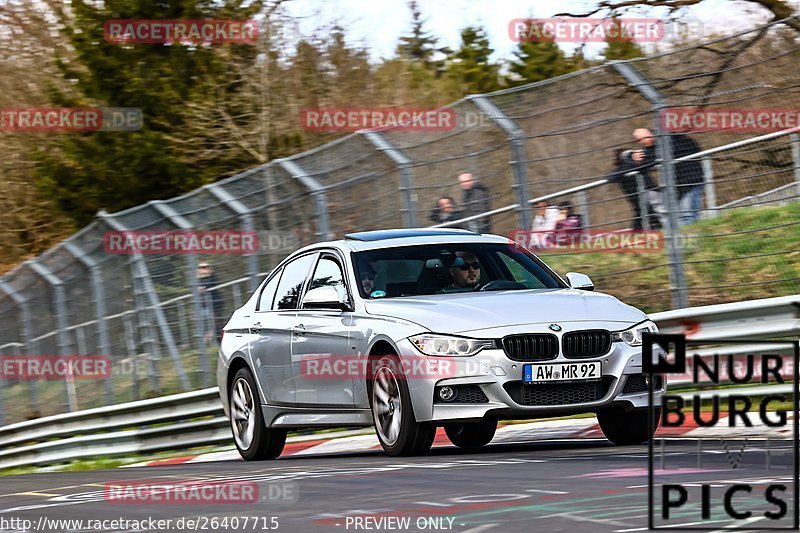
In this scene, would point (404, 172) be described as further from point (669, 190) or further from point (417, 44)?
point (417, 44)

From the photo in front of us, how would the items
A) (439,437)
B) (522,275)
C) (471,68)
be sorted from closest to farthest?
(522,275) → (439,437) → (471,68)


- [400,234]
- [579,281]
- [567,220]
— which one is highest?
[567,220]

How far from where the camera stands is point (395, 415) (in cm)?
969

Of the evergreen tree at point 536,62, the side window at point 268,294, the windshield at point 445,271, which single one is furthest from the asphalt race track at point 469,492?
the evergreen tree at point 536,62

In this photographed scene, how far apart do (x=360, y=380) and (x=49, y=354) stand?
514 inches

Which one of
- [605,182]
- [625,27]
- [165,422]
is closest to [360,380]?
[605,182]

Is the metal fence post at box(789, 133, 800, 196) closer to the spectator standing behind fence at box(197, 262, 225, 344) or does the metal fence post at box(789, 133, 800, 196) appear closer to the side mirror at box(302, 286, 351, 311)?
the side mirror at box(302, 286, 351, 311)

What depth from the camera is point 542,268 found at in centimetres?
1097

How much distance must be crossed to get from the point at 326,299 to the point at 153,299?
820cm

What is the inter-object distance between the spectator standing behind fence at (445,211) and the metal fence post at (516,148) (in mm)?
1076

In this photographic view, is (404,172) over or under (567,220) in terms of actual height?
over

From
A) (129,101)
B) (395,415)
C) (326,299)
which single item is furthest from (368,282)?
(129,101)

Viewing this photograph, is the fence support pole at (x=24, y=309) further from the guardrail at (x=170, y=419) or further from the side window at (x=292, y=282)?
the side window at (x=292, y=282)

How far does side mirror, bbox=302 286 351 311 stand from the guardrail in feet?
8.10
